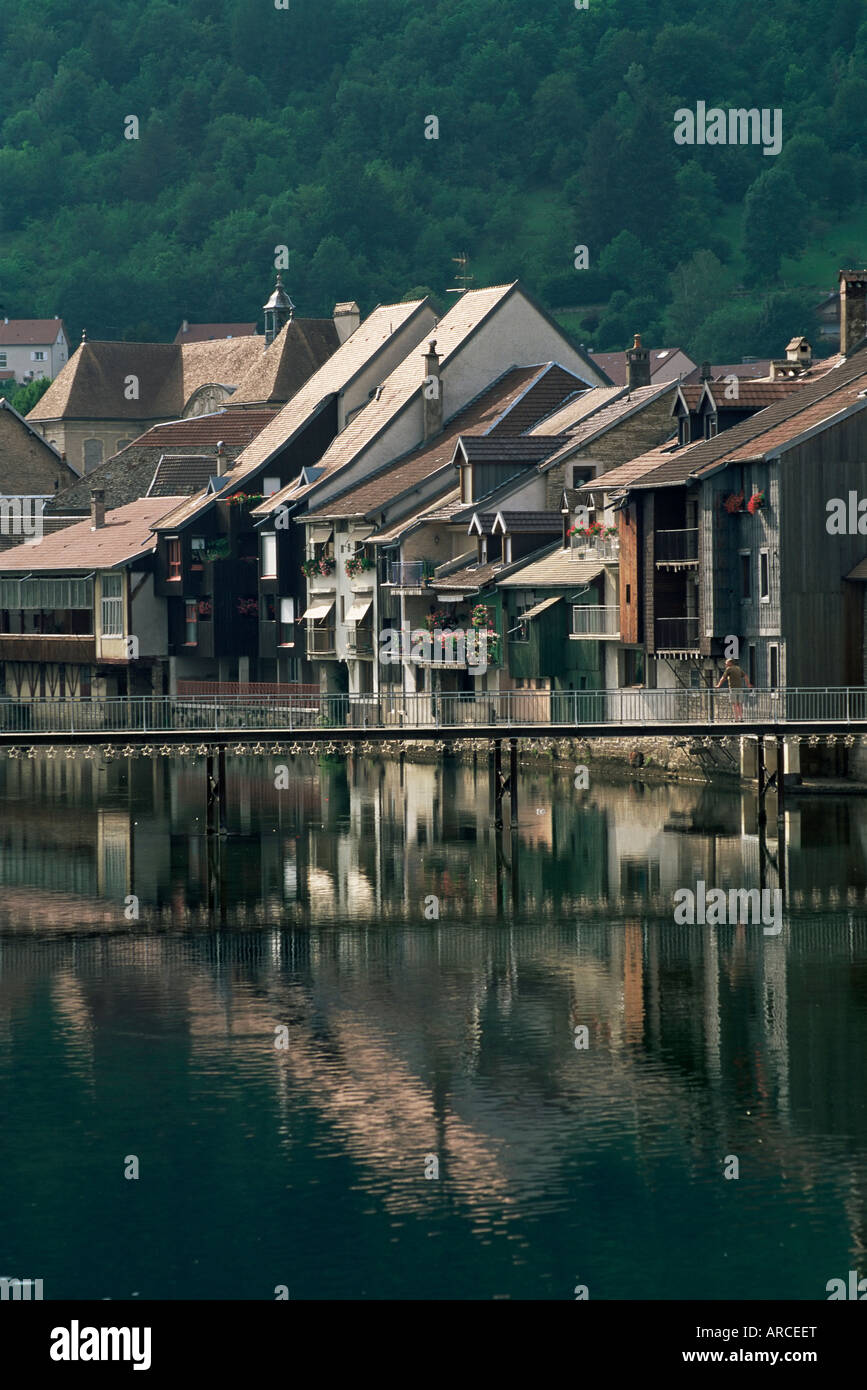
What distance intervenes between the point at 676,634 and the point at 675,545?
3.37 m

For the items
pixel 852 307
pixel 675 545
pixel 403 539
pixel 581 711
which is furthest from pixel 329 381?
pixel 675 545

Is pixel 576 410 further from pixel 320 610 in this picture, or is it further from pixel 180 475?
pixel 180 475

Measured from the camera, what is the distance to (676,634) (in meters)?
78.7

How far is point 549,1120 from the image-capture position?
3722 centimetres

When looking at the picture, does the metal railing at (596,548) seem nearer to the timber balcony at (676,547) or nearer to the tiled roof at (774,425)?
the tiled roof at (774,425)

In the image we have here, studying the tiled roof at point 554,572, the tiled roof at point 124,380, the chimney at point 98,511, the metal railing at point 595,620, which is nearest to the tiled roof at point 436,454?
the tiled roof at point 554,572

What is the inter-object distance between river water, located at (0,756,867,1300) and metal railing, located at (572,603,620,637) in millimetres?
16268

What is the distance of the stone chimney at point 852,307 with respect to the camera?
8138 cm

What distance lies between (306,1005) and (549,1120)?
9803mm

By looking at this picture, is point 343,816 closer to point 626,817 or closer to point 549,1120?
point 626,817

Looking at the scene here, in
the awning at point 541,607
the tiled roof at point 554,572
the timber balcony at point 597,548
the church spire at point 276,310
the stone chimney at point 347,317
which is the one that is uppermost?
the church spire at point 276,310

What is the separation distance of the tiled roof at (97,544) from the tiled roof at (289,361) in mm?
18924

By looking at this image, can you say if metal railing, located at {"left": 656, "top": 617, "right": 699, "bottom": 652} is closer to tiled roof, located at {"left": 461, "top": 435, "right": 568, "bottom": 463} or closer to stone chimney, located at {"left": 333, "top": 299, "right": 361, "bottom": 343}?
tiled roof, located at {"left": 461, "top": 435, "right": 568, "bottom": 463}
